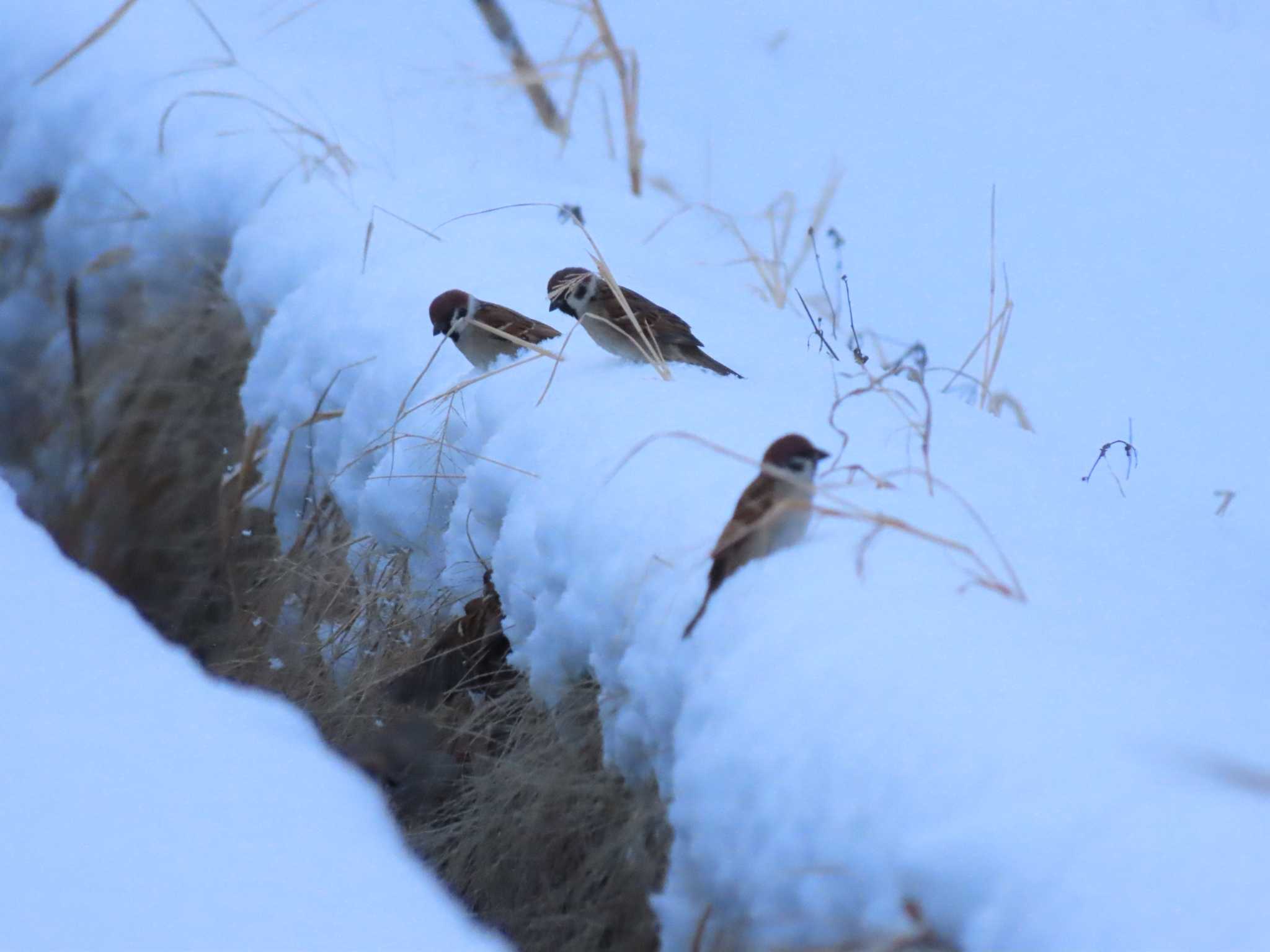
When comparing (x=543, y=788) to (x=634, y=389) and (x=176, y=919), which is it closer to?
(x=634, y=389)

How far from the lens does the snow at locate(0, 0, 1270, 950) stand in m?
1.00

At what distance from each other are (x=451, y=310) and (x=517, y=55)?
7.01ft

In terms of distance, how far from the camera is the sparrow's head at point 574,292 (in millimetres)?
1951

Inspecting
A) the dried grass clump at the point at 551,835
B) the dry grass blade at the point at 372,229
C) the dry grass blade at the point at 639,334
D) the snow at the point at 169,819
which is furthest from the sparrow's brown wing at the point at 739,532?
the dry grass blade at the point at 372,229

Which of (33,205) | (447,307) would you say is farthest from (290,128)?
(447,307)

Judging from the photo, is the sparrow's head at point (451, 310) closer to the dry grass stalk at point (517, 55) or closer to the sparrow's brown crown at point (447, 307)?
the sparrow's brown crown at point (447, 307)

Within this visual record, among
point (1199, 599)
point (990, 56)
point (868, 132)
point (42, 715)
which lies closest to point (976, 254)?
point (868, 132)

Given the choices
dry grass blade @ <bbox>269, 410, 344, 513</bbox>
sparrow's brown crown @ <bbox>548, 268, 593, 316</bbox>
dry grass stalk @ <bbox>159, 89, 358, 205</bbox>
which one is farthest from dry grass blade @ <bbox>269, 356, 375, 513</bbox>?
dry grass stalk @ <bbox>159, 89, 358, 205</bbox>

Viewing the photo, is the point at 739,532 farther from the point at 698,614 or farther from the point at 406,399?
the point at 406,399

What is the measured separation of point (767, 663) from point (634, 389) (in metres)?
0.73

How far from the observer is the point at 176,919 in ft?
2.77

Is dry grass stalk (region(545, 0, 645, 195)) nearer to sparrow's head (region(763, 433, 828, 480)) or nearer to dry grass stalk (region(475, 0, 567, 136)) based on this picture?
dry grass stalk (region(475, 0, 567, 136))

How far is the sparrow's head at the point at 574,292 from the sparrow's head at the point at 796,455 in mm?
613

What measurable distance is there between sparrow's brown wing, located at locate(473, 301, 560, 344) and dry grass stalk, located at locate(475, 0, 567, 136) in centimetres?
152
